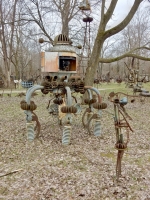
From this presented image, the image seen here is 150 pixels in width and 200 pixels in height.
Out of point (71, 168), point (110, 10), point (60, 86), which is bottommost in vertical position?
point (71, 168)

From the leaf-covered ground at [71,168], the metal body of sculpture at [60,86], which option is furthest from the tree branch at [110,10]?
the leaf-covered ground at [71,168]

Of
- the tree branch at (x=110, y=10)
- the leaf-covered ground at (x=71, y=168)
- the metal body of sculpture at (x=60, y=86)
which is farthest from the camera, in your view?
the tree branch at (x=110, y=10)

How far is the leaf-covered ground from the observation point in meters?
3.14

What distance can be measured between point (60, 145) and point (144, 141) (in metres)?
2.24

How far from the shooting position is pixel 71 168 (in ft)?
12.9

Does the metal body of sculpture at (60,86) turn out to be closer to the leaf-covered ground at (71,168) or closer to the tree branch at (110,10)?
→ the leaf-covered ground at (71,168)

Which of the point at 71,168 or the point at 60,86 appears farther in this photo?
the point at 60,86

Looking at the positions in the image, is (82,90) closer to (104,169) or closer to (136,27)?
(104,169)

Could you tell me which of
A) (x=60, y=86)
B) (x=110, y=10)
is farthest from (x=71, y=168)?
(x=110, y=10)

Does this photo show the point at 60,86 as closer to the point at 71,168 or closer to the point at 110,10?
the point at 71,168

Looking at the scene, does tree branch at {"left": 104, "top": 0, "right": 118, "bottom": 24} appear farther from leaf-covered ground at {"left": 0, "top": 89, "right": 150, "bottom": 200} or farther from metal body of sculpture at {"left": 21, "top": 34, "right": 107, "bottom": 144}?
leaf-covered ground at {"left": 0, "top": 89, "right": 150, "bottom": 200}

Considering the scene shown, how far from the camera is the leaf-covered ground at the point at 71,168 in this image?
10.3 feet

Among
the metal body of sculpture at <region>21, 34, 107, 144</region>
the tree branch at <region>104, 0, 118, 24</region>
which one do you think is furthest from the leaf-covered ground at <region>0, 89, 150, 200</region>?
the tree branch at <region>104, 0, 118, 24</region>

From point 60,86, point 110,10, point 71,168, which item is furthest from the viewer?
point 110,10
